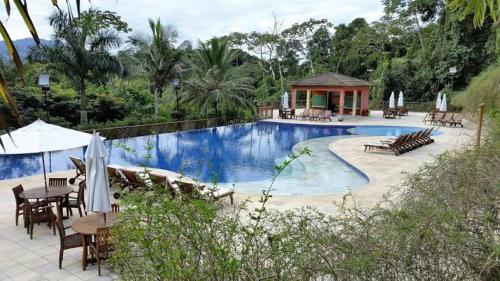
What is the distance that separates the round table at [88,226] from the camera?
5.62m

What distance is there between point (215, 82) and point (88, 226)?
19797 mm

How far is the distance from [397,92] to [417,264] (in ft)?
119

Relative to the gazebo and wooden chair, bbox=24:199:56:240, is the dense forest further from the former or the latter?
the gazebo

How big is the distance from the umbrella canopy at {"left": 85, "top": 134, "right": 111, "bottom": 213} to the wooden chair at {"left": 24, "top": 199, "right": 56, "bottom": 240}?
1388 millimetres

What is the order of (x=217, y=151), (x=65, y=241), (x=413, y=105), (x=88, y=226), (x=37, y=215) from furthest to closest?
1. (x=413, y=105)
2. (x=217, y=151)
3. (x=37, y=215)
4. (x=88, y=226)
5. (x=65, y=241)

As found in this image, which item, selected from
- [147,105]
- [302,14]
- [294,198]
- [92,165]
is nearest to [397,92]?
[302,14]

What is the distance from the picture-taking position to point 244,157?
16219 millimetres

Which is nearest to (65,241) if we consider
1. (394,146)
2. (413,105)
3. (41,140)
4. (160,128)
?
(41,140)

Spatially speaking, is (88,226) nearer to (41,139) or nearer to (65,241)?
(65,241)

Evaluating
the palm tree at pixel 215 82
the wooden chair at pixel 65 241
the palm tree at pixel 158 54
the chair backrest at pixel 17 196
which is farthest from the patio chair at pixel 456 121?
the chair backrest at pixel 17 196

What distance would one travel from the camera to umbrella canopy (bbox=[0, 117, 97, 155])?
7459 millimetres

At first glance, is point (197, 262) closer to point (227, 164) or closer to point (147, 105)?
point (227, 164)

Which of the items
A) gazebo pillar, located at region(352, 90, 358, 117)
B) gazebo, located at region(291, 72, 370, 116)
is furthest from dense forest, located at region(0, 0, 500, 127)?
gazebo pillar, located at region(352, 90, 358, 117)

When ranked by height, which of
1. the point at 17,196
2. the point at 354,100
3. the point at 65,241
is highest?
the point at 354,100
